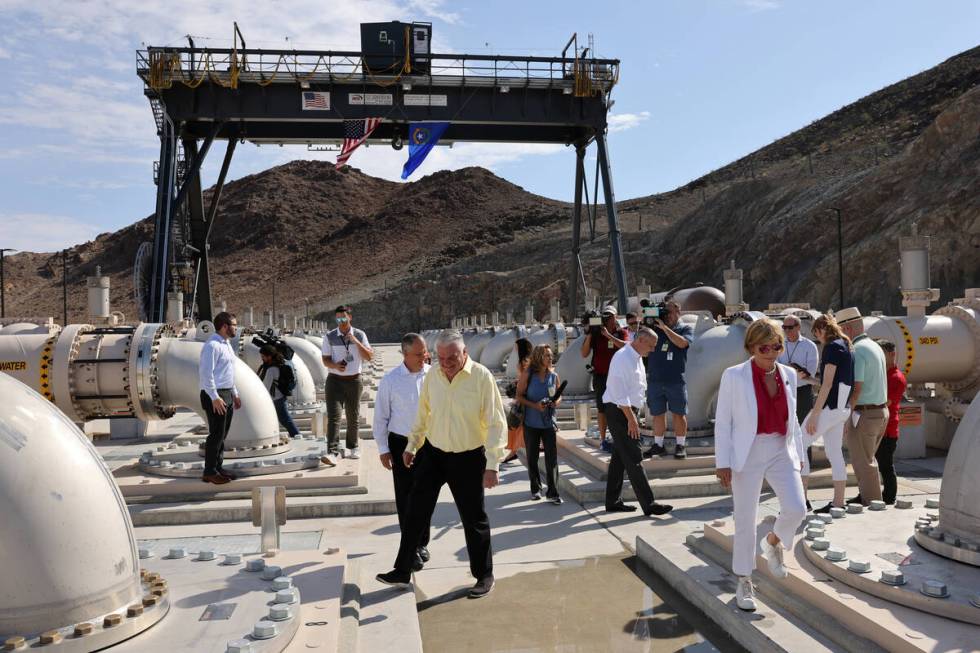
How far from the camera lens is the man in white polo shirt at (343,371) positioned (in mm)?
8961

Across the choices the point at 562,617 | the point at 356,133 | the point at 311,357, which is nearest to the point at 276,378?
the point at 562,617

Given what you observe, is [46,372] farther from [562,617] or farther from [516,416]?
[562,617]

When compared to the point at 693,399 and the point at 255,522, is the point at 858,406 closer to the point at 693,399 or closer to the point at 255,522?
the point at 693,399

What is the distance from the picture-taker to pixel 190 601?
4.19 metres

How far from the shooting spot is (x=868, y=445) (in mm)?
6816

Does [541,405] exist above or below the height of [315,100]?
below

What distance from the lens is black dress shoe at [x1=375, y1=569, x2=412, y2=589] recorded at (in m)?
5.44

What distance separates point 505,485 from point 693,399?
2.24m

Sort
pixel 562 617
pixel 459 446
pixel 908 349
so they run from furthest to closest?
pixel 908 349 < pixel 459 446 < pixel 562 617

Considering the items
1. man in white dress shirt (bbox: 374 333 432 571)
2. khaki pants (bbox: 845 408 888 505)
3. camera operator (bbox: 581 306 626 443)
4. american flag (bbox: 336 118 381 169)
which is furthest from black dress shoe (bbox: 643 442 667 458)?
american flag (bbox: 336 118 381 169)

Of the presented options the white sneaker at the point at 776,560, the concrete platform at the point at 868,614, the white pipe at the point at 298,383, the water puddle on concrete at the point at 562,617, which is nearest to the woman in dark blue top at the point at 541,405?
the water puddle on concrete at the point at 562,617

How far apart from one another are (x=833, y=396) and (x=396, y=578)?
3.55 meters

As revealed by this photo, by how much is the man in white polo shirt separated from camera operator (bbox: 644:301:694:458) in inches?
115

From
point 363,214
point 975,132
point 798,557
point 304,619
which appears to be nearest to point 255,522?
point 304,619
